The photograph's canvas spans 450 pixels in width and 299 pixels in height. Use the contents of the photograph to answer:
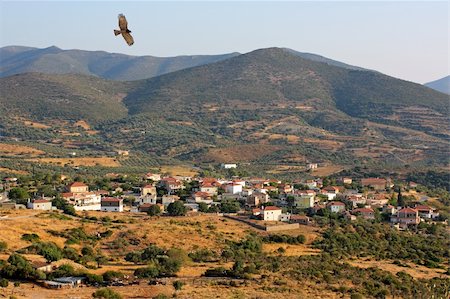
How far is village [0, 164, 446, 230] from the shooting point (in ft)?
174

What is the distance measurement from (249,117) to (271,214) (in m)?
101

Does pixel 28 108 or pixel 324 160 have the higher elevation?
pixel 28 108

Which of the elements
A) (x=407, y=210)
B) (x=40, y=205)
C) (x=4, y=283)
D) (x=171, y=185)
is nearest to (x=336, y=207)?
(x=407, y=210)

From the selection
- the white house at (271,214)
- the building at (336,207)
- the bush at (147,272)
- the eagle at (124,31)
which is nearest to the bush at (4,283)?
the bush at (147,272)

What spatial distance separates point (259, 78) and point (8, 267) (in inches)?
6451

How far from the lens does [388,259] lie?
145 feet

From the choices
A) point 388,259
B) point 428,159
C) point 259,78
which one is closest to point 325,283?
point 388,259

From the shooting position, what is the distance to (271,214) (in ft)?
173

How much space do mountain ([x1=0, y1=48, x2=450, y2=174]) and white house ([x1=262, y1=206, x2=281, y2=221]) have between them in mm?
45107

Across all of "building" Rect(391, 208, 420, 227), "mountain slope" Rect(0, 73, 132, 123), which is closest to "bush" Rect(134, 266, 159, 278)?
"building" Rect(391, 208, 420, 227)

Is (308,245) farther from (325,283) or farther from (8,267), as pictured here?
(8,267)

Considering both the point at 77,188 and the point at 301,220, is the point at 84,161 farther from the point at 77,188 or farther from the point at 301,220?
the point at 301,220

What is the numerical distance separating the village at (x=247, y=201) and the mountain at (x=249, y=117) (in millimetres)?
32412

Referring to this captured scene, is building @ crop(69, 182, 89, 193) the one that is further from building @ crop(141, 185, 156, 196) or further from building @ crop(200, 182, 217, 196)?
building @ crop(200, 182, 217, 196)
